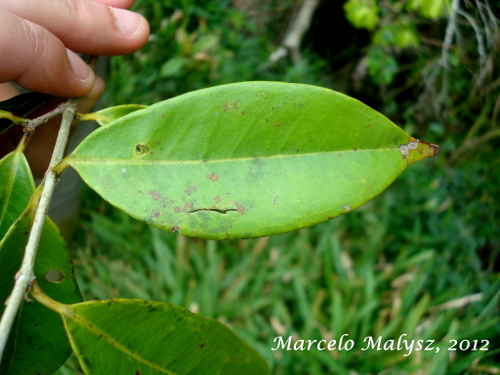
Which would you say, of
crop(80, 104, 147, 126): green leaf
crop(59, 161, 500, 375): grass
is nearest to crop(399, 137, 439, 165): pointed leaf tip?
crop(80, 104, 147, 126): green leaf

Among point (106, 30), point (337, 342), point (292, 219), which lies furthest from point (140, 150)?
point (337, 342)

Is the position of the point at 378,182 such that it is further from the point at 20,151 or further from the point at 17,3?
the point at 17,3

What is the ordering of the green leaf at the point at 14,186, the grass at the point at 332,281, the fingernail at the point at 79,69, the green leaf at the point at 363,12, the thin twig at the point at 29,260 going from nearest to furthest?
the thin twig at the point at 29,260 → the green leaf at the point at 14,186 → the fingernail at the point at 79,69 → the grass at the point at 332,281 → the green leaf at the point at 363,12

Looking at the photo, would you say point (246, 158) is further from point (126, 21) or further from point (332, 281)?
point (332, 281)

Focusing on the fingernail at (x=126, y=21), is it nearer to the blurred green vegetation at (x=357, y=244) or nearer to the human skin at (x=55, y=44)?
the human skin at (x=55, y=44)

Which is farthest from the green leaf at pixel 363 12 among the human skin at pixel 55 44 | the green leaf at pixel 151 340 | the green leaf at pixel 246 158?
the green leaf at pixel 151 340

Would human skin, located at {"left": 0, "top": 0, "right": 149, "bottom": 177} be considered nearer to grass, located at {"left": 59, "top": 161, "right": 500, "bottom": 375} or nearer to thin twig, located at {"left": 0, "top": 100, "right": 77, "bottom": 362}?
thin twig, located at {"left": 0, "top": 100, "right": 77, "bottom": 362}
